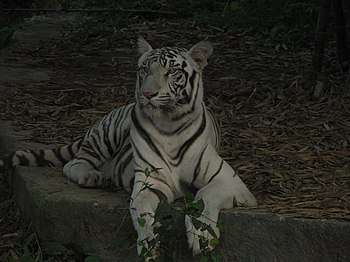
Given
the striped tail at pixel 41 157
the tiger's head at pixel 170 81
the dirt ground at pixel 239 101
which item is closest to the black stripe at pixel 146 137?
the tiger's head at pixel 170 81

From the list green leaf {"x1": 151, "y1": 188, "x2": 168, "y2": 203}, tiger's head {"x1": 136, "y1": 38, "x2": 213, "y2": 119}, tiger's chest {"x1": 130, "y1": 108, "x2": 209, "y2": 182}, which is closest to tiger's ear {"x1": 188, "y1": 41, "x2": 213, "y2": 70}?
tiger's head {"x1": 136, "y1": 38, "x2": 213, "y2": 119}

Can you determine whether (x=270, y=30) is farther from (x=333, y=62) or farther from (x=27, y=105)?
(x=27, y=105)

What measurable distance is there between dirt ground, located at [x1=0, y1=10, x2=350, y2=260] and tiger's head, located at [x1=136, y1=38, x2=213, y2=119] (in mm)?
724

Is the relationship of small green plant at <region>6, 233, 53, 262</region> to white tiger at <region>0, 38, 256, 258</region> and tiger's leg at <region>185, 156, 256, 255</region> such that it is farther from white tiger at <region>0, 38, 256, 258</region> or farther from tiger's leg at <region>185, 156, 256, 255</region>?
tiger's leg at <region>185, 156, 256, 255</region>

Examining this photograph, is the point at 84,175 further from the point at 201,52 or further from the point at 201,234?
the point at 201,234

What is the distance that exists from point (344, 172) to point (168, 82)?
137cm

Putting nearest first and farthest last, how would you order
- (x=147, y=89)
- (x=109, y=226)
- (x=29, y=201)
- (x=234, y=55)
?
(x=147, y=89) < (x=109, y=226) < (x=29, y=201) < (x=234, y=55)

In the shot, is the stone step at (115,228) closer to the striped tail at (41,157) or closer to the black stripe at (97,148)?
the striped tail at (41,157)

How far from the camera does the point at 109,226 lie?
496cm

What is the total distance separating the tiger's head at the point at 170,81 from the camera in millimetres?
4688

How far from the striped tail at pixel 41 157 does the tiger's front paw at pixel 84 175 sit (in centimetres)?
30

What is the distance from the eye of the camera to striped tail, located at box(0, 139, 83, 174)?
19.1ft

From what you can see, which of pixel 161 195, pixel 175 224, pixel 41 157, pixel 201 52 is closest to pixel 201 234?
pixel 175 224

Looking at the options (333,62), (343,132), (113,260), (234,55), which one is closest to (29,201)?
(113,260)
